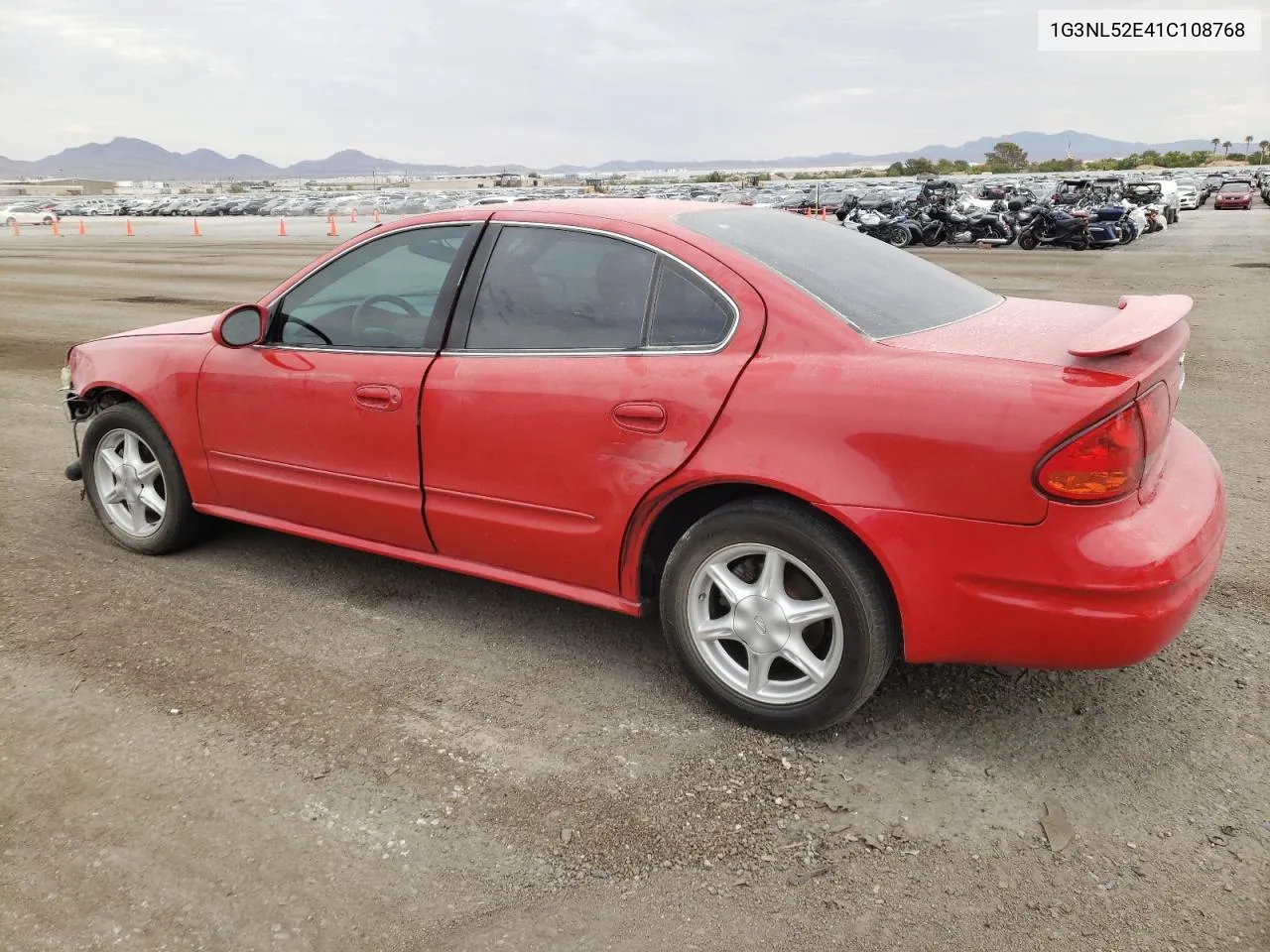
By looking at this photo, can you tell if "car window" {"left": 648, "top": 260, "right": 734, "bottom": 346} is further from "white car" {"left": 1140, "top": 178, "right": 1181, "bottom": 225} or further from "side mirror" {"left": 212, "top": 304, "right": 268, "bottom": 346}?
"white car" {"left": 1140, "top": 178, "right": 1181, "bottom": 225}

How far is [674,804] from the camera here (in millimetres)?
2789

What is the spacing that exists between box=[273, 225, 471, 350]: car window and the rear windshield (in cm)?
95

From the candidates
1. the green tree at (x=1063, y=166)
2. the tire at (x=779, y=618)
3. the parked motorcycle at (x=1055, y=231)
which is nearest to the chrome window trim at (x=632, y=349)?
the tire at (x=779, y=618)

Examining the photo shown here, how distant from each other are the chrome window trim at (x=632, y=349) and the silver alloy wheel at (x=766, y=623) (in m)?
0.62

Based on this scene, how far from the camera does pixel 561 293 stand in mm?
3406

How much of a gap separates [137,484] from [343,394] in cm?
147

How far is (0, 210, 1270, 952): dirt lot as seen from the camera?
7.79 feet

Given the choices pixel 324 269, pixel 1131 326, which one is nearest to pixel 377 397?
pixel 324 269

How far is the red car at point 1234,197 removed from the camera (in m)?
46.2

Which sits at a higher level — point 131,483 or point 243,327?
point 243,327

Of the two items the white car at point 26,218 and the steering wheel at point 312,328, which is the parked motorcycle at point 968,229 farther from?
the white car at point 26,218

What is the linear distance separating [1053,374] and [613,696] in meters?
1.71

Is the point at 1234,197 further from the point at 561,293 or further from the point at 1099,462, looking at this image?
the point at 1099,462

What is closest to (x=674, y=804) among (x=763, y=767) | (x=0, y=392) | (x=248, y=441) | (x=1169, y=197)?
(x=763, y=767)
